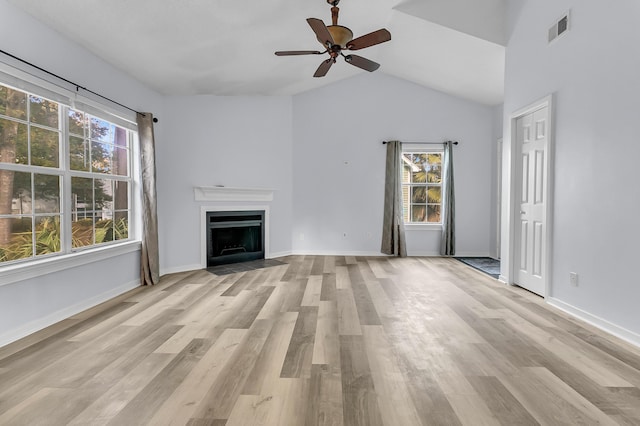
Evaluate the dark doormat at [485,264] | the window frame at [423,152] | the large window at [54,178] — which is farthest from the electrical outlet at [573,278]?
the large window at [54,178]

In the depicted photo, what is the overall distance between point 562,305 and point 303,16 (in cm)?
424

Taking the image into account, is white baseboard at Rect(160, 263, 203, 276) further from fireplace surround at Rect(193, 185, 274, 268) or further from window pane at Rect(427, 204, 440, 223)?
window pane at Rect(427, 204, 440, 223)

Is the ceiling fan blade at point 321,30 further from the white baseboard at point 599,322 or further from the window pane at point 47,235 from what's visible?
the white baseboard at point 599,322

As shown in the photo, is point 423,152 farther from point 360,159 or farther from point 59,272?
point 59,272

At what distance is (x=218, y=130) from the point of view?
220 inches

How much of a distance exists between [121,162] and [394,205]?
14.7ft

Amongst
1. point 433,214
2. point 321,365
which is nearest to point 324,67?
point 321,365

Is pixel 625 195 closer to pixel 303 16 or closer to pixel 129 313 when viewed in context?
pixel 303 16

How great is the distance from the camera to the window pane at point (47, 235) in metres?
3.06

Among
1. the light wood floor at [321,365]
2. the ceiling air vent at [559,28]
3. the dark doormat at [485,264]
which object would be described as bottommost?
the light wood floor at [321,365]

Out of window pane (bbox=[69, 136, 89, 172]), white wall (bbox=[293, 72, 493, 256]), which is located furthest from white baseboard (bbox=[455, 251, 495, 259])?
window pane (bbox=[69, 136, 89, 172])

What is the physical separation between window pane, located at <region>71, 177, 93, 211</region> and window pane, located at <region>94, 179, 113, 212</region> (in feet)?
0.33

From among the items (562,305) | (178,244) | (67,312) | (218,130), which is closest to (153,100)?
(218,130)

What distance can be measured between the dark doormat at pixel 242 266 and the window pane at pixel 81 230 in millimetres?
1744
